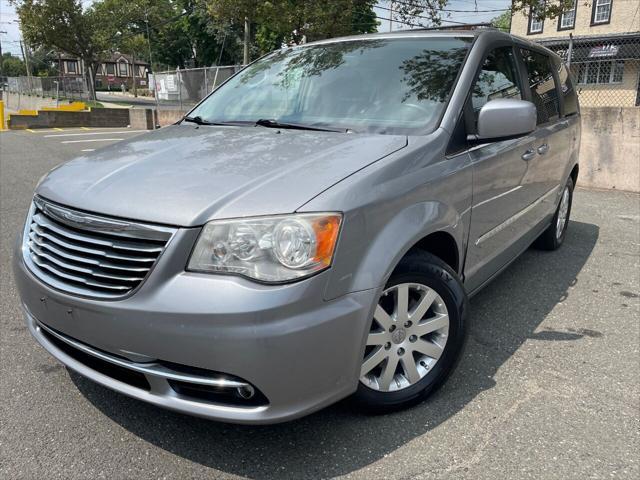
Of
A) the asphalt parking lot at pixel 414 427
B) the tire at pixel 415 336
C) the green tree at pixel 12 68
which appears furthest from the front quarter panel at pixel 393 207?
the green tree at pixel 12 68

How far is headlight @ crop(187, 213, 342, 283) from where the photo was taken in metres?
1.96

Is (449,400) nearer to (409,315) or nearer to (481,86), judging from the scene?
(409,315)

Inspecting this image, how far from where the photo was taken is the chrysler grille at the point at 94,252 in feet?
6.60

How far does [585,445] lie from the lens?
2367mm

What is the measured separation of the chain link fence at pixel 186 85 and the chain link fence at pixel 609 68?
12376 mm

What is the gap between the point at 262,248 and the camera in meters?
1.97

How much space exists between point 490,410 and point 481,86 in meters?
1.75

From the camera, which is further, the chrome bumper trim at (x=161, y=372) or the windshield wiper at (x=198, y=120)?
the windshield wiper at (x=198, y=120)

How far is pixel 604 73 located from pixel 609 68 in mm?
364

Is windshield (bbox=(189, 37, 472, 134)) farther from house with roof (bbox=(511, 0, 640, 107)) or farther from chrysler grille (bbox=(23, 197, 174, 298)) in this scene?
house with roof (bbox=(511, 0, 640, 107))

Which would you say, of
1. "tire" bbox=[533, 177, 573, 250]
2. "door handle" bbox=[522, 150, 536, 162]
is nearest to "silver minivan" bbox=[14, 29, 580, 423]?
"door handle" bbox=[522, 150, 536, 162]

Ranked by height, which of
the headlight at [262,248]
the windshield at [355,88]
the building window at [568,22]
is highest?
the building window at [568,22]

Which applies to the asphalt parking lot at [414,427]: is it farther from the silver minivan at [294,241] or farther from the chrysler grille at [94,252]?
the chrysler grille at [94,252]

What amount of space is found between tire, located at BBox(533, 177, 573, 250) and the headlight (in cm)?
352
